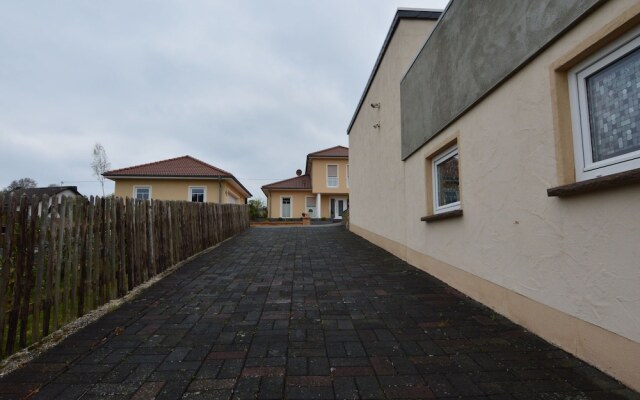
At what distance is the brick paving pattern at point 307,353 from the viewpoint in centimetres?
203

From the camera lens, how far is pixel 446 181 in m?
5.16

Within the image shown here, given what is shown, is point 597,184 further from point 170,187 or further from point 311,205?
point 311,205

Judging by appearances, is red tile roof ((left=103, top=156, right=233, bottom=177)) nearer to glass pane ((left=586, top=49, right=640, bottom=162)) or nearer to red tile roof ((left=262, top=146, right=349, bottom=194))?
red tile roof ((left=262, top=146, right=349, bottom=194))

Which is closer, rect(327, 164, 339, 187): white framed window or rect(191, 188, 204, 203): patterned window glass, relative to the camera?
rect(191, 188, 204, 203): patterned window glass

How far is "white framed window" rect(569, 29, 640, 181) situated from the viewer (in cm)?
200

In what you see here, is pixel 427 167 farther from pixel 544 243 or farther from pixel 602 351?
pixel 602 351

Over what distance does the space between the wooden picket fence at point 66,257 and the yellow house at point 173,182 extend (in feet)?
55.3

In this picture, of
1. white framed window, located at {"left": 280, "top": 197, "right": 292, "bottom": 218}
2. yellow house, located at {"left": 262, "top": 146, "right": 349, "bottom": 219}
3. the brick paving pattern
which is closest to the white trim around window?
yellow house, located at {"left": 262, "top": 146, "right": 349, "bottom": 219}

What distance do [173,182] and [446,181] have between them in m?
21.1

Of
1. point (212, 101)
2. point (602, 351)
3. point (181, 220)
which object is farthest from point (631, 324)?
point (212, 101)

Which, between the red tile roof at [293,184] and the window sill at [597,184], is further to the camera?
the red tile roof at [293,184]

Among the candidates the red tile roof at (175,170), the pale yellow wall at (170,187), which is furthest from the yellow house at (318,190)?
the pale yellow wall at (170,187)

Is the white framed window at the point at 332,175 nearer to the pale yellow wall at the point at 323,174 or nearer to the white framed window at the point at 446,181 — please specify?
the pale yellow wall at the point at 323,174

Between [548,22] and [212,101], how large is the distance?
2592 centimetres
